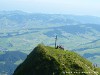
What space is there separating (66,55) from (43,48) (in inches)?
248

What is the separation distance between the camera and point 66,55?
6900 cm

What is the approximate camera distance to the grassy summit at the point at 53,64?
6200 centimetres

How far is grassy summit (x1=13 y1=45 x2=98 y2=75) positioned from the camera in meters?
62.0

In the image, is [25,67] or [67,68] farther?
[25,67]

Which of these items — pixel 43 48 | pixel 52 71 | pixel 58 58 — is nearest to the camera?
pixel 52 71

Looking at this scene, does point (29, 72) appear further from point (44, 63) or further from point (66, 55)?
point (66, 55)

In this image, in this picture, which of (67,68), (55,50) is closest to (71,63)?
(67,68)

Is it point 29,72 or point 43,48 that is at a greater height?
point 43,48

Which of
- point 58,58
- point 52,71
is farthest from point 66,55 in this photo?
point 52,71

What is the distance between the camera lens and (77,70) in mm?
62719

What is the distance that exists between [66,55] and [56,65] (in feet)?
21.8

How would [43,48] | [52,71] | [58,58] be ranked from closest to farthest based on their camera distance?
[52,71] < [58,58] < [43,48]

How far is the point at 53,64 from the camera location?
Result: 209 feet

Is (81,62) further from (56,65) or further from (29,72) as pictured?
(29,72)
